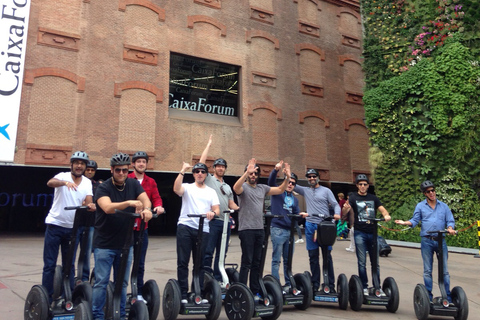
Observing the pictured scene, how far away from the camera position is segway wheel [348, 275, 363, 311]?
636cm

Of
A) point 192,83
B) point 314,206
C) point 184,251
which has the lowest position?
point 184,251

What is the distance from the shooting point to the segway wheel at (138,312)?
174 inches

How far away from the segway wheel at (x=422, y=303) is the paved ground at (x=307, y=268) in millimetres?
294

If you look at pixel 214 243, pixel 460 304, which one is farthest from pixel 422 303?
pixel 214 243

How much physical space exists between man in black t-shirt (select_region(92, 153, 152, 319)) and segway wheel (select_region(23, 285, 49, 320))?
73cm

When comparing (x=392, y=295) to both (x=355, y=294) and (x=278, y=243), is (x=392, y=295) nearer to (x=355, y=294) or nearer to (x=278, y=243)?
(x=355, y=294)

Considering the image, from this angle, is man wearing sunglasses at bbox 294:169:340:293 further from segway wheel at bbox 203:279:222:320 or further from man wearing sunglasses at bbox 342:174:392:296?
segway wheel at bbox 203:279:222:320

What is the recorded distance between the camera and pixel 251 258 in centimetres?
573

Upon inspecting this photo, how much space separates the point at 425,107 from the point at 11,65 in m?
15.2

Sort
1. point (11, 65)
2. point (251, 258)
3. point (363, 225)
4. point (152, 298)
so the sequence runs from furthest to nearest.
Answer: point (11, 65) < point (363, 225) < point (251, 258) < point (152, 298)

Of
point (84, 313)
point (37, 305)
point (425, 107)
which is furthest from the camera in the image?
point (425, 107)

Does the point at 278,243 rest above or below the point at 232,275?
above

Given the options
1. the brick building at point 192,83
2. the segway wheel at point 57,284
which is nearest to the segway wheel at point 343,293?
the segway wheel at point 57,284

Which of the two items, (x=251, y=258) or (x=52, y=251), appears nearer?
(x=52, y=251)
